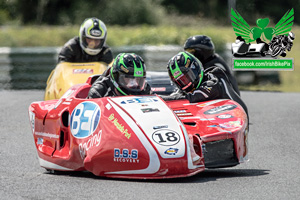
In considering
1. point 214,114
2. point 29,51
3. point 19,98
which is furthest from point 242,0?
point 214,114

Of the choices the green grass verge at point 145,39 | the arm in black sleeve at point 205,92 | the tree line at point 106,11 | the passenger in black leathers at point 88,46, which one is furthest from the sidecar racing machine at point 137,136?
the tree line at point 106,11

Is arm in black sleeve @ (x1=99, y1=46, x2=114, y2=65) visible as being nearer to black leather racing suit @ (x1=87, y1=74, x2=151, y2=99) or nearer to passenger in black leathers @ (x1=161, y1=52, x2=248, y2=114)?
passenger in black leathers @ (x1=161, y1=52, x2=248, y2=114)

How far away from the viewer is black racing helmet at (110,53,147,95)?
7242 millimetres

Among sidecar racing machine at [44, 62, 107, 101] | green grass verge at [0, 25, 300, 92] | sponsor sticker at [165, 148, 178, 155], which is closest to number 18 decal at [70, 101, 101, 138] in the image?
sponsor sticker at [165, 148, 178, 155]

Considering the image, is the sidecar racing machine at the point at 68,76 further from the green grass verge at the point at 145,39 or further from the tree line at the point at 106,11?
the tree line at the point at 106,11

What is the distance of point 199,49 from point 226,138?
3.49 m

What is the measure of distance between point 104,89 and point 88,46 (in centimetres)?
499

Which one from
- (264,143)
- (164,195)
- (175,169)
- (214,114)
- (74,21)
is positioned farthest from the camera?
(74,21)

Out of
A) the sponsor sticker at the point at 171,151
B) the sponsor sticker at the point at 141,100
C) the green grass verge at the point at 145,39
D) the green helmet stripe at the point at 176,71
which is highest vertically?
the sponsor sticker at the point at 141,100

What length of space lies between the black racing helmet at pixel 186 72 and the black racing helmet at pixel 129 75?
2.75ft

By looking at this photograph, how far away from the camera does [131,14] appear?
115 ft

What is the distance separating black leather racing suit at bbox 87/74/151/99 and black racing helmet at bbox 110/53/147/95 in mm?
141

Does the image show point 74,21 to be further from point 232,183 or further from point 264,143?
point 232,183

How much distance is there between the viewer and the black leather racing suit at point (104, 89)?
7.49 m
